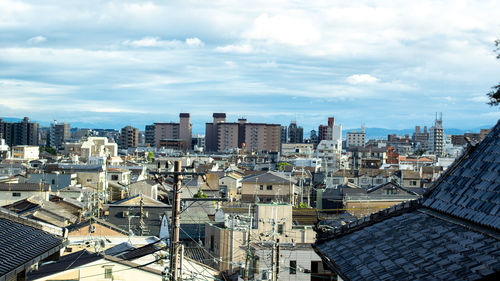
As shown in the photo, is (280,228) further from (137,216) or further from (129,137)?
(129,137)

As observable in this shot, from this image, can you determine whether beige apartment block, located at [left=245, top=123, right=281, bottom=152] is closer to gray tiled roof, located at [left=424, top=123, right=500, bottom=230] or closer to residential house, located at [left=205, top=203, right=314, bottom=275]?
residential house, located at [left=205, top=203, right=314, bottom=275]

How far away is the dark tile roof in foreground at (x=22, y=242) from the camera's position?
357 inches

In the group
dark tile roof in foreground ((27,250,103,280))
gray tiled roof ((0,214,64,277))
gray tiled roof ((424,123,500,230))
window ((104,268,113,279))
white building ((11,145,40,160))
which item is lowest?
white building ((11,145,40,160))

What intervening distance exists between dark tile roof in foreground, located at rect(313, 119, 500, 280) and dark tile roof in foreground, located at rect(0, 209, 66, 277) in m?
4.49

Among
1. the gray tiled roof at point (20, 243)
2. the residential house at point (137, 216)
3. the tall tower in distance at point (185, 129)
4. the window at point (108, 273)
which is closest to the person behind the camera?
the gray tiled roof at point (20, 243)

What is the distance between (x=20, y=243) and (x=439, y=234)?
6.66 metres

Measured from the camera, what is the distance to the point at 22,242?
10180mm

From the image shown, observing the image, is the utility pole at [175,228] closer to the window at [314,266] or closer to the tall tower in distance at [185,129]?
the window at [314,266]

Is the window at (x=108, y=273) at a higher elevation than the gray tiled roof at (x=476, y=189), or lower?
lower

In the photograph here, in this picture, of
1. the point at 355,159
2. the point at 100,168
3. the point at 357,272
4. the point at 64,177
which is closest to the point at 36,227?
the point at 357,272

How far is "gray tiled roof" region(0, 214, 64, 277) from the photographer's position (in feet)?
29.7

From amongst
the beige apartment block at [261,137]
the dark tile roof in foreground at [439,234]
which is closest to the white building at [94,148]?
the beige apartment block at [261,137]

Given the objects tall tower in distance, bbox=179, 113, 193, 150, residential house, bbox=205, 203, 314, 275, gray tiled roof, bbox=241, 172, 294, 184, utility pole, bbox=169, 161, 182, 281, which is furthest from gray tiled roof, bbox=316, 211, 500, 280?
tall tower in distance, bbox=179, 113, 193, 150

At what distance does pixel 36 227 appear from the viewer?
1173cm
